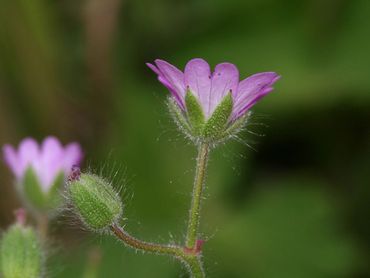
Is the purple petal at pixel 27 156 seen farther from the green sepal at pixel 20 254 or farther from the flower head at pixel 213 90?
the flower head at pixel 213 90

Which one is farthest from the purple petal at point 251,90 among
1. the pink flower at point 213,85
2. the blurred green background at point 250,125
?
the blurred green background at point 250,125

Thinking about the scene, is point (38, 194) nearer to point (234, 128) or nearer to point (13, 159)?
point (13, 159)

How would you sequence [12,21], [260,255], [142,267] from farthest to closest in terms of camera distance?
1. [12,21]
2. [260,255]
3. [142,267]

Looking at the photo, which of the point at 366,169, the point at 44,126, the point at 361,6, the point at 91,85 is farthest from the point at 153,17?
A: the point at 366,169

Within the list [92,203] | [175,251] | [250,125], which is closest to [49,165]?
[92,203]

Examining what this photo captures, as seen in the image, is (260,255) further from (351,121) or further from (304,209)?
(351,121)

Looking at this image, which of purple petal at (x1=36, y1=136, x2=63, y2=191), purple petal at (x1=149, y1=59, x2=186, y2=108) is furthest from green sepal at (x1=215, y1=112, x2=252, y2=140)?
purple petal at (x1=36, y1=136, x2=63, y2=191)

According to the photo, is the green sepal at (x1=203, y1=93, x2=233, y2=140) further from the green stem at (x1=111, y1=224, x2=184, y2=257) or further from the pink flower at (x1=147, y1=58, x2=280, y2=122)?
the green stem at (x1=111, y1=224, x2=184, y2=257)
